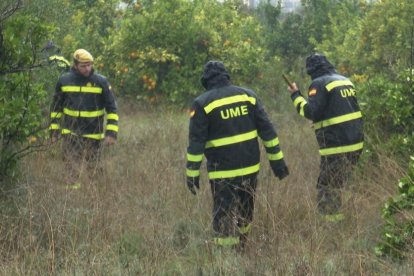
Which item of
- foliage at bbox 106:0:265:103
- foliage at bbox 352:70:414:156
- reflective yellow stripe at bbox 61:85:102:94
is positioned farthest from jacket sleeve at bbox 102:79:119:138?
foliage at bbox 106:0:265:103

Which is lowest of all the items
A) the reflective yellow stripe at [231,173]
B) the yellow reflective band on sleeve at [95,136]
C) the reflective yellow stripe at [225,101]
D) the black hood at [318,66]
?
the yellow reflective band on sleeve at [95,136]

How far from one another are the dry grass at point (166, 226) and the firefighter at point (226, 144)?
220 mm

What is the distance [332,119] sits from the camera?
20.5 ft

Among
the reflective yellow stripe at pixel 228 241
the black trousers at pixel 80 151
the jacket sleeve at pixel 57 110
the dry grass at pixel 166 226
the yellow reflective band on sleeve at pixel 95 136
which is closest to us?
→ the dry grass at pixel 166 226

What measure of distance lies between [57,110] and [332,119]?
127 inches

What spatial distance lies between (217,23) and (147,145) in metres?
5.77

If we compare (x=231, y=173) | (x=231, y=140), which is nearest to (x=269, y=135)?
(x=231, y=140)

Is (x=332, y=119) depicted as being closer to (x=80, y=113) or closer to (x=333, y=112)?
(x=333, y=112)

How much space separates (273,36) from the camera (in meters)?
18.5

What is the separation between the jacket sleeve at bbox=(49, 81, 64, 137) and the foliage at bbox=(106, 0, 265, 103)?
6176 mm

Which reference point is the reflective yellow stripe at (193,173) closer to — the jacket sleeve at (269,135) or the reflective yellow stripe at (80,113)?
the jacket sleeve at (269,135)

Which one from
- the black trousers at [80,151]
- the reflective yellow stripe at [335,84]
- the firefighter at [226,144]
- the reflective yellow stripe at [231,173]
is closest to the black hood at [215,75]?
the firefighter at [226,144]

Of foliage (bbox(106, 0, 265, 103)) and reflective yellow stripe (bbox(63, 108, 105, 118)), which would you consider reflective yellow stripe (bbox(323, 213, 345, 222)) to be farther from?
foliage (bbox(106, 0, 265, 103))

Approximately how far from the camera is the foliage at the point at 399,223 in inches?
176
